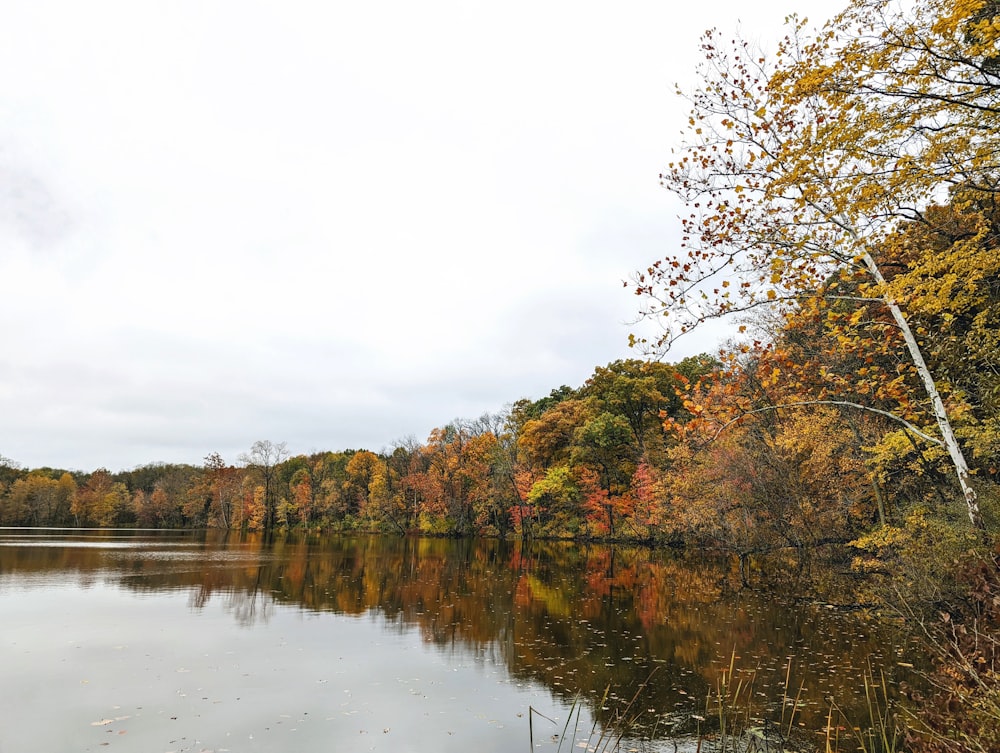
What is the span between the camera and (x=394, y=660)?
10.4 meters

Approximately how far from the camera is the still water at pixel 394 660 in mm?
7160

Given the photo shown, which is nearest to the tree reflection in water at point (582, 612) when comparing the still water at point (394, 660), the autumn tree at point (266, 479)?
the still water at point (394, 660)

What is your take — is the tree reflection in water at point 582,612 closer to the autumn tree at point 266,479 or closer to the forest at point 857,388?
the forest at point 857,388

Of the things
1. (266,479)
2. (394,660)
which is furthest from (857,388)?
(266,479)

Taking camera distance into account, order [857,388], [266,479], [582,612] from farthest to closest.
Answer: [266,479], [582,612], [857,388]

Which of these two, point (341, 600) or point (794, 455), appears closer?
point (341, 600)

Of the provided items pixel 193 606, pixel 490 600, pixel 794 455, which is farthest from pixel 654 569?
pixel 193 606

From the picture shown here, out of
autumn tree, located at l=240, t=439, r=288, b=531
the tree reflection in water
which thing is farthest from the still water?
autumn tree, located at l=240, t=439, r=288, b=531

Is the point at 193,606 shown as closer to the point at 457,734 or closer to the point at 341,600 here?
the point at 341,600

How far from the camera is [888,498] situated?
19.2 m

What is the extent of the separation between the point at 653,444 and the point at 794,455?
22624mm

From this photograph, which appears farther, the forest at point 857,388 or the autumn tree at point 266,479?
the autumn tree at point 266,479

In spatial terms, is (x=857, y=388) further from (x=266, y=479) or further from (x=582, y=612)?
(x=266, y=479)

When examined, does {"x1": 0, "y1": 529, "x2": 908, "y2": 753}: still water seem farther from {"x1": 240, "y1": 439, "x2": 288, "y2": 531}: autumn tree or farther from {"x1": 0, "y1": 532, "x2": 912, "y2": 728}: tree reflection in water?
{"x1": 240, "y1": 439, "x2": 288, "y2": 531}: autumn tree
